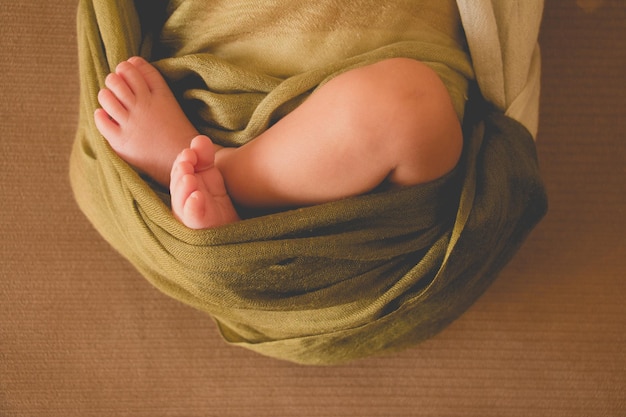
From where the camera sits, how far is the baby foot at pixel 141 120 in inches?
22.5

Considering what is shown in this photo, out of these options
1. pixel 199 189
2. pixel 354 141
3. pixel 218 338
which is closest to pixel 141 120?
pixel 199 189

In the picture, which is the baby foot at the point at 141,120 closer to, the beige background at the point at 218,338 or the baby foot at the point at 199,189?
the baby foot at the point at 199,189

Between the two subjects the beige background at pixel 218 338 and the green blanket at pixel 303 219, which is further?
the beige background at pixel 218 338

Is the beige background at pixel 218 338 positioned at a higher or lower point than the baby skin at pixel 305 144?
lower

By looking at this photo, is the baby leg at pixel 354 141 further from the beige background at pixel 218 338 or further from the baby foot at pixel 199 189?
the beige background at pixel 218 338

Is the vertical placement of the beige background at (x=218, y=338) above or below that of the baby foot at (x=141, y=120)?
below

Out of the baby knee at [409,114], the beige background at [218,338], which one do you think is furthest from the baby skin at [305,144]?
the beige background at [218,338]

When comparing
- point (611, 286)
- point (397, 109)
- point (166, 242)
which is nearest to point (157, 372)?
point (166, 242)

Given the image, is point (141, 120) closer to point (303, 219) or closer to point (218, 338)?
point (303, 219)

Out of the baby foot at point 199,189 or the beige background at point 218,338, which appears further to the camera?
the beige background at point 218,338

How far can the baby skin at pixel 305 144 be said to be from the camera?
0.51 meters

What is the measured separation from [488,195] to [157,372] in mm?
572

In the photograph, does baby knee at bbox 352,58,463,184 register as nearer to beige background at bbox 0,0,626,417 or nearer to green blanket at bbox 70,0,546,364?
green blanket at bbox 70,0,546,364

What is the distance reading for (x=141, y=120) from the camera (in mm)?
575
